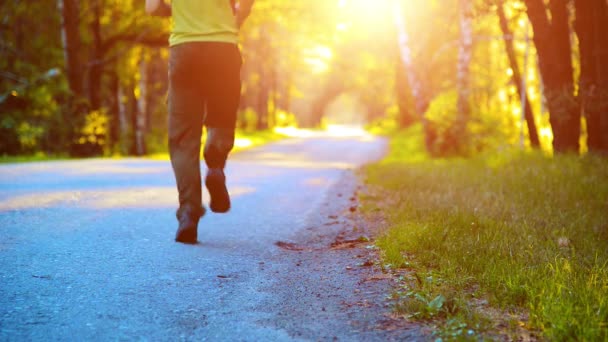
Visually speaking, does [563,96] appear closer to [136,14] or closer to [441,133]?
[441,133]

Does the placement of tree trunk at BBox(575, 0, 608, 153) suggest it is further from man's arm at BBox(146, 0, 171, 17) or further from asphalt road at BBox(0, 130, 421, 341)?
man's arm at BBox(146, 0, 171, 17)

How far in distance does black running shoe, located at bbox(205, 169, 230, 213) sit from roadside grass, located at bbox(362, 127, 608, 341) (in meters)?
1.23

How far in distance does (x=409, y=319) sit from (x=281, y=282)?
1.04m

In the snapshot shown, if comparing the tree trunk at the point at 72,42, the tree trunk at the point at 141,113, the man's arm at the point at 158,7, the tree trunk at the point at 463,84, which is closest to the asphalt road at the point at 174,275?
the man's arm at the point at 158,7

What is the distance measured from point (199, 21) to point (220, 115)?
735 mm

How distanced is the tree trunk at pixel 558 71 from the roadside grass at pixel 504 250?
1.66m

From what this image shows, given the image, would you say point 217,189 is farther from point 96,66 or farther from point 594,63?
point 96,66

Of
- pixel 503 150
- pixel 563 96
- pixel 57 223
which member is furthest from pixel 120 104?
pixel 57 223

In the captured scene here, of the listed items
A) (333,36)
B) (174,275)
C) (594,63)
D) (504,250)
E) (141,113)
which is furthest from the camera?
(333,36)

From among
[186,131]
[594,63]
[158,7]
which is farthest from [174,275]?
[594,63]

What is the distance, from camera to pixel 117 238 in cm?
488

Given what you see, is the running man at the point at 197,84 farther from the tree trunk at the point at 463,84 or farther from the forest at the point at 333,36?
the tree trunk at the point at 463,84

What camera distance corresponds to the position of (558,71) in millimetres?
10430

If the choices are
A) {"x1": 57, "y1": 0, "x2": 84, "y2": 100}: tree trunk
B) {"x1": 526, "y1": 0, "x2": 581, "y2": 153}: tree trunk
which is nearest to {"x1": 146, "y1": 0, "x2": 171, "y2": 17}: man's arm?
{"x1": 526, "y1": 0, "x2": 581, "y2": 153}: tree trunk
